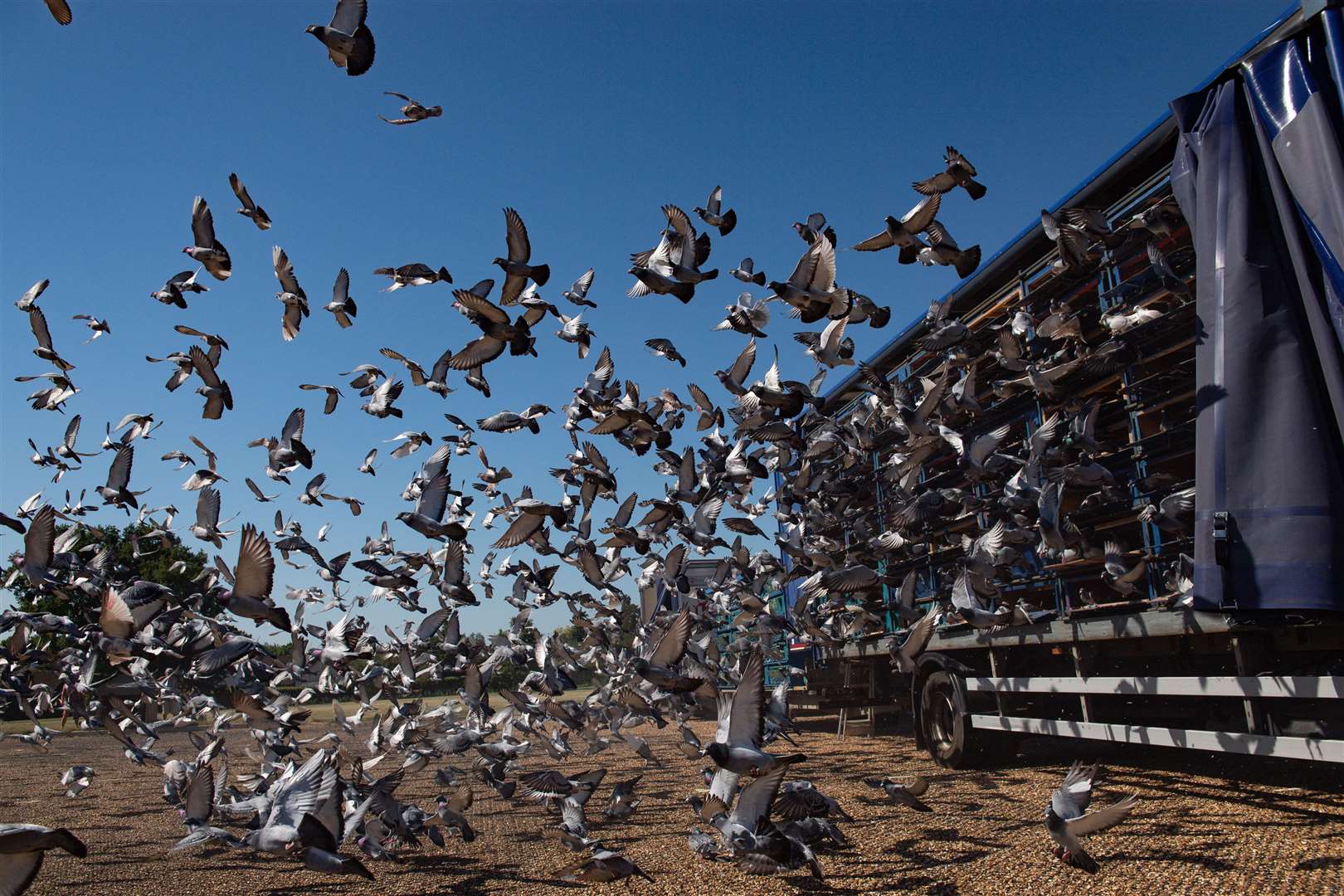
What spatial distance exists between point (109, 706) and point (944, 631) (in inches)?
382

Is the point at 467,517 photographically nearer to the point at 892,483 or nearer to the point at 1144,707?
the point at 892,483

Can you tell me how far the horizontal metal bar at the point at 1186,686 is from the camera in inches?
197

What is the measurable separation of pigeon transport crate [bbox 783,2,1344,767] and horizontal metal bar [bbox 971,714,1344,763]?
2 cm

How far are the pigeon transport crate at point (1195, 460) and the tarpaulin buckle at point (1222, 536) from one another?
0.5 inches

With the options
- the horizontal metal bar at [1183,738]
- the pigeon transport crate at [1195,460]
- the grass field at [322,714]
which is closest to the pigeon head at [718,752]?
the pigeon transport crate at [1195,460]

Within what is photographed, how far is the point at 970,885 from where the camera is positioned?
5.14 metres

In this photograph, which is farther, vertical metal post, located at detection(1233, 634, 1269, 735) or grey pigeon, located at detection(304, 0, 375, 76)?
grey pigeon, located at detection(304, 0, 375, 76)

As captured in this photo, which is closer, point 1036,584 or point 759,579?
point 1036,584

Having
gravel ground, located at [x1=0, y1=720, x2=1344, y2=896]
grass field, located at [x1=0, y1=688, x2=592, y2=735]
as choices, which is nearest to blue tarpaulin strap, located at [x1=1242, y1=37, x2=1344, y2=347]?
gravel ground, located at [x1=0, y1=720, x2=1344, y2=896]

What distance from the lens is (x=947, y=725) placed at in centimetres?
925

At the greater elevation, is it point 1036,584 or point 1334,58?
point 1334,58

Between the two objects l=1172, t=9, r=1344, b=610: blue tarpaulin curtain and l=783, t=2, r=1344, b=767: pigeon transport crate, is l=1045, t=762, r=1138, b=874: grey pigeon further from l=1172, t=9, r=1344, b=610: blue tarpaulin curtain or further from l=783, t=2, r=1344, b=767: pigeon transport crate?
l=1172, t=9, r=1344, b=610: blue tarpaulin curtain

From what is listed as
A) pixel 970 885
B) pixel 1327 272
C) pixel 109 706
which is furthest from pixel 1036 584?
pixel 109 706

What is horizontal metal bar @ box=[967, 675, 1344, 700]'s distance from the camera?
500 centimetres
